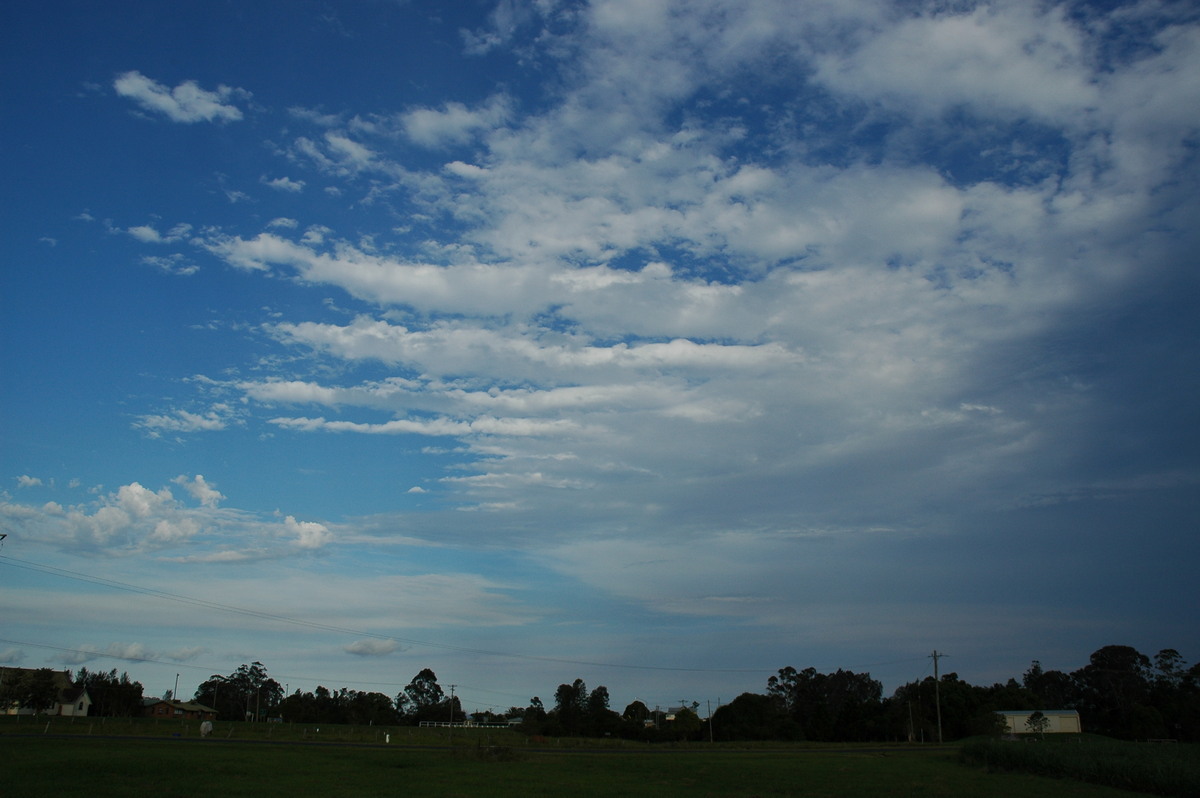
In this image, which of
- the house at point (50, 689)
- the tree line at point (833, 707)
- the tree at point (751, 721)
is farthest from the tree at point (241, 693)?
the tree at point (751, 721)

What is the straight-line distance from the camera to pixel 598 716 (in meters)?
136

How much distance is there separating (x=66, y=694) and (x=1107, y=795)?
141790 millimetres

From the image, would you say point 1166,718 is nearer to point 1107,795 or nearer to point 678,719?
point 678,719

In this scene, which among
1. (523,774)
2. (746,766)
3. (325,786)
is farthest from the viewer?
(746,766)

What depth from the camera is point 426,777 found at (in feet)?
119

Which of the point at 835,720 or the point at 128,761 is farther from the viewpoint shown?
the point at 835,720

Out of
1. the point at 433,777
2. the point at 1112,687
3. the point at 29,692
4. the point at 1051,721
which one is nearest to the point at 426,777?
the point at 433,777

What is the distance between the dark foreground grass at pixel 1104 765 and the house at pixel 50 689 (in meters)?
107

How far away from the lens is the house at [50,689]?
97.3m

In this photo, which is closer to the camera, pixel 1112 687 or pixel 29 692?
pixel 29 692

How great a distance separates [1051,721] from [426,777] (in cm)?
12129

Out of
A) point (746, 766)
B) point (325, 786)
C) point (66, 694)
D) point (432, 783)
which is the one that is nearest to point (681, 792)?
point (432, 783)

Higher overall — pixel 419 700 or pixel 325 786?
pixel 325 786

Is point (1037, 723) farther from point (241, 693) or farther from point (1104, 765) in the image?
point (241, 693)
